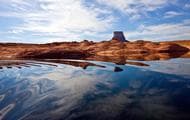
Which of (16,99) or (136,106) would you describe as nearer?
(136,106)

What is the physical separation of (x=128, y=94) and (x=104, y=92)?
0.96 meters

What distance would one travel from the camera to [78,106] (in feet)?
23.4

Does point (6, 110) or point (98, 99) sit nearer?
point (6, 110)

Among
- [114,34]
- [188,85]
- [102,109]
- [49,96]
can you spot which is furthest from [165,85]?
[114,34]

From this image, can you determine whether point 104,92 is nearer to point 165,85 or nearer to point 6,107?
point 165,85

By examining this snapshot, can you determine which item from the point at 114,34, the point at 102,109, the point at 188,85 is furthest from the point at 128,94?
the point at 114,34

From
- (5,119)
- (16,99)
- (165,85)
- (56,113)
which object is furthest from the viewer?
(165,85)

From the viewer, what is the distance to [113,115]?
6219 mm

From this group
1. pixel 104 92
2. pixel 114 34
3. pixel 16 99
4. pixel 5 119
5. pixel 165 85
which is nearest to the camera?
pixel 5 119

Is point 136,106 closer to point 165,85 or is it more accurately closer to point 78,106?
point 78,106

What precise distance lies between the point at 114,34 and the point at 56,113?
84.0 metres

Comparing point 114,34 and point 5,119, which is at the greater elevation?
point 114,34

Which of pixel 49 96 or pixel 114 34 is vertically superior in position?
pixel 114 34

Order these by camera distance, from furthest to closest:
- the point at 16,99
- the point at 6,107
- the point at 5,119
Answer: the point at 16,99
the point at 6,107
the point at 5,119
